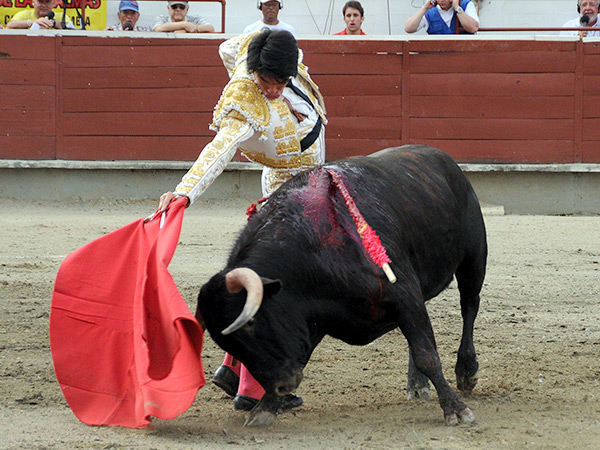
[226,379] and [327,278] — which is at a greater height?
[327,278]

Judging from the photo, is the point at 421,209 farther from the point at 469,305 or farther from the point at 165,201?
the point at 165,201

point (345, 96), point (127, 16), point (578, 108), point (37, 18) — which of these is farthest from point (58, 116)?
point (578, 108)

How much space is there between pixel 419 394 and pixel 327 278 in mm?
780

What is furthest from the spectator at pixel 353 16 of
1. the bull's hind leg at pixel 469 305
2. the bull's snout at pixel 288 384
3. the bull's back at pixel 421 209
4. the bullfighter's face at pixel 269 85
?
the bull's snout at pixel 288 384

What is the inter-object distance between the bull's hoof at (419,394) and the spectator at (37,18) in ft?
20.5

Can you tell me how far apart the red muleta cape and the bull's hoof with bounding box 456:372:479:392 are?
1.08m

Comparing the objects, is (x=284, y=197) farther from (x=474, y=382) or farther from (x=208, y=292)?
(x=474, y=382)

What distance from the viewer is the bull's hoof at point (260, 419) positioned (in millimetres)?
2705

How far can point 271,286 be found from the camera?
94.9 inches

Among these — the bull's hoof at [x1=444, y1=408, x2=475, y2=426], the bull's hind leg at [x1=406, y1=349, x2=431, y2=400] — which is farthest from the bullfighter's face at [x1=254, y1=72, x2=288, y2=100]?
the bull's hoof at [x1=444, y1=408, x2=475, y2=426]

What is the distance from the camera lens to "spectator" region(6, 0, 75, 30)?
8.20m

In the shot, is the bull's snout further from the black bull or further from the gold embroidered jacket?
the gold embroidered jacket

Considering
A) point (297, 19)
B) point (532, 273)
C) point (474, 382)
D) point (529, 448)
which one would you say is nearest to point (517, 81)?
point (297, 19)

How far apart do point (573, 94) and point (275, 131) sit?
6.20 meters
